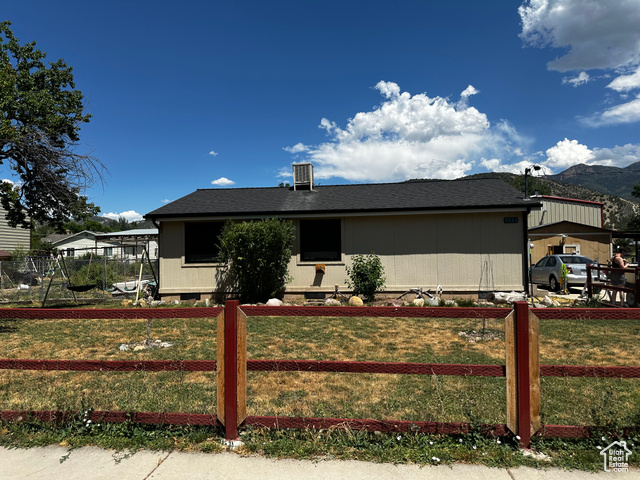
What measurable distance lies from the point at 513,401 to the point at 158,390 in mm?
3662

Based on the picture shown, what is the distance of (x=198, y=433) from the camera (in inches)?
124

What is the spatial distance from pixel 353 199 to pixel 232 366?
10809 mm

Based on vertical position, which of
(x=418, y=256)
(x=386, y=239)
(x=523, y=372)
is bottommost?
(x=523, y=372)

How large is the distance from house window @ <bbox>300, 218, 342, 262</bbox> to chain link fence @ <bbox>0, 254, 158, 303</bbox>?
5.08 meters

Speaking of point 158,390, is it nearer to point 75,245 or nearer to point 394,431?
point 394,431

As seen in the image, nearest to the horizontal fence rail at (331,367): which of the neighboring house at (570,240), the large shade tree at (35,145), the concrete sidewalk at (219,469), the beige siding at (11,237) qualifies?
the concrete sidewalk at (219,469)

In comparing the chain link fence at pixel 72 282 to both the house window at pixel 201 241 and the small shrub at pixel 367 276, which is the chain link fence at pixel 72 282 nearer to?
the house window at pixel 201 241

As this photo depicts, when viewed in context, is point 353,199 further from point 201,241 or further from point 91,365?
point 91,365

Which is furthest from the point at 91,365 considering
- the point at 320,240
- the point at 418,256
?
the point at 418,256

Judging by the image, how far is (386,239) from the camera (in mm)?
12305

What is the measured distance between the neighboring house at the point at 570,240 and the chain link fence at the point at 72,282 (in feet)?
70.4

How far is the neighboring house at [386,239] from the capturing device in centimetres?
1178

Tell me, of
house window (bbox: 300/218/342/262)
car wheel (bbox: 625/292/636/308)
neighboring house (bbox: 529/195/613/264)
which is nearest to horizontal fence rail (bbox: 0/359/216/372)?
house window (bbox: 300/218/342/262)

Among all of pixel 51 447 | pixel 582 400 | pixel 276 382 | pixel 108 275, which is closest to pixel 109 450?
pixel 51 447
